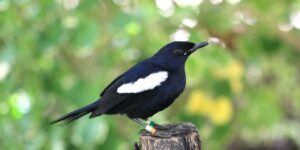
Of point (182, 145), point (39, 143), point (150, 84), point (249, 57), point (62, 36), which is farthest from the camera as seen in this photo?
point (249, 57)

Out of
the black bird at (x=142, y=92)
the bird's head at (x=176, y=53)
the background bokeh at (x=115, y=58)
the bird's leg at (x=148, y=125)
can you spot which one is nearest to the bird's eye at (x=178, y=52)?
the bird's head at (x=176, y=53)

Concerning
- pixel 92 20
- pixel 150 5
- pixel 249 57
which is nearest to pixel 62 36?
pixel 92 20

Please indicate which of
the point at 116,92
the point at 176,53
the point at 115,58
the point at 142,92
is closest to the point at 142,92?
the point at 142,92

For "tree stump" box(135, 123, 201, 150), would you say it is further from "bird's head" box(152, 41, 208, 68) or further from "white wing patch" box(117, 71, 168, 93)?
"bird's head" box(152, 41, 208, 68)

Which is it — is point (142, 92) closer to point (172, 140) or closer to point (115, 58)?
point (172, 140)

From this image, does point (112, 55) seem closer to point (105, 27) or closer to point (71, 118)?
point (105, 27)

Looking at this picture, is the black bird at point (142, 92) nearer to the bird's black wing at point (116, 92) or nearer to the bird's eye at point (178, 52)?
the bird's black wing at point (116, 92)
